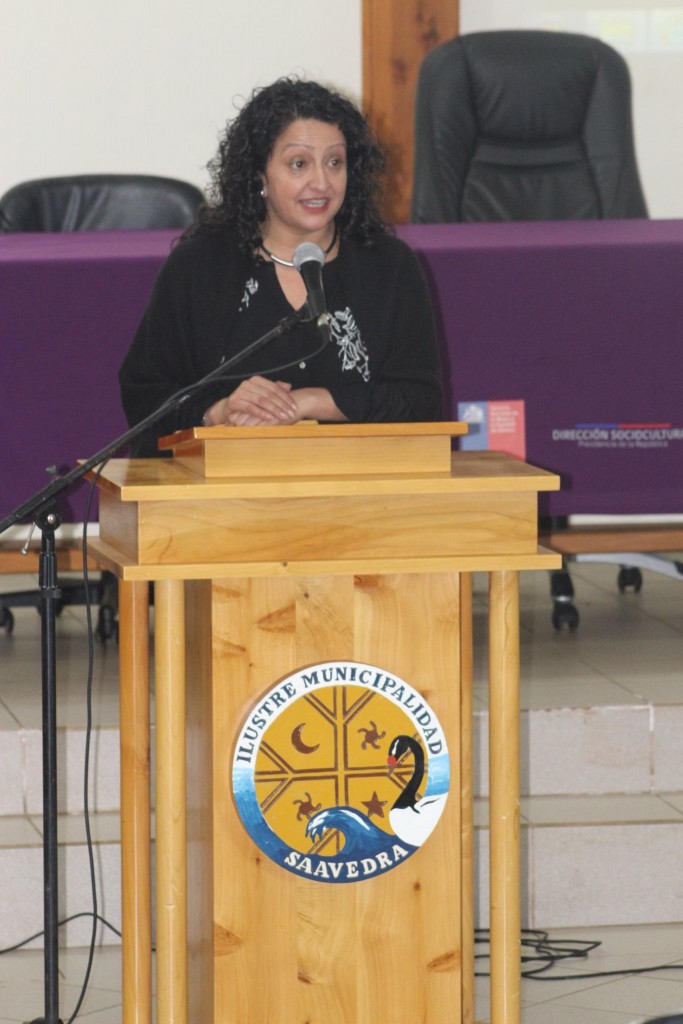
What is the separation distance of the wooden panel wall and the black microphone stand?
3236 mm

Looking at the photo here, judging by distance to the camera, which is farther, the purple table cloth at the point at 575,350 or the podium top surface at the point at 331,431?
the purple table cloth at the point at 575,350

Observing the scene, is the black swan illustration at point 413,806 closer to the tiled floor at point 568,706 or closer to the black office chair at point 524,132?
the tiled floor at point 568,706

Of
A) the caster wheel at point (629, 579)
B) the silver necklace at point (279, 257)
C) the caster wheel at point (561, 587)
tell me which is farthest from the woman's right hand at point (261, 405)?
→ the caster wheel at point (629, 579)

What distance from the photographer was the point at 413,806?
5.55ft

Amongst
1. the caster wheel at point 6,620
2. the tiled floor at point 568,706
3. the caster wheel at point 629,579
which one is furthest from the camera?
the caster wheel at point 629,579

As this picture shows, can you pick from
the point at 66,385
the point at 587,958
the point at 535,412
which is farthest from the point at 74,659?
the point at 587,958

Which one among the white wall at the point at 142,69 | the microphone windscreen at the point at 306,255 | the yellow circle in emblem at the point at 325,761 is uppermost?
the white wall at the point at 142,69

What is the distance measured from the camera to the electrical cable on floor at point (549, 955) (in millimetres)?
2320

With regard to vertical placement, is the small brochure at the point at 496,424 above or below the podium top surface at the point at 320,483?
below

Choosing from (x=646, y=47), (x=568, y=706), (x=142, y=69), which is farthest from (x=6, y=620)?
(x=646, y=47)

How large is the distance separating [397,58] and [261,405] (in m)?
3.22

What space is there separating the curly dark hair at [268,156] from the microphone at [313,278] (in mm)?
663

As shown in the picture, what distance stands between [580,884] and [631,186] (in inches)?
73.7

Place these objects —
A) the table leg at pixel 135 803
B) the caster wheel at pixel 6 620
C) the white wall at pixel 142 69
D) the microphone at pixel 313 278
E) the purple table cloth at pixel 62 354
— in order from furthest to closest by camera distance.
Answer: the white wall at pixel 142 69, the caster wheel at pixel 6 620, the purple table cloth at pixel 62 354, the table leg at pixel 135 803, the microphone at pixel 313 278
